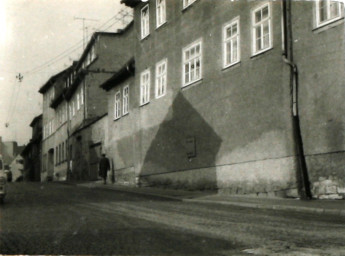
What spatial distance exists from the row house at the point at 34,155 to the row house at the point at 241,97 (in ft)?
138

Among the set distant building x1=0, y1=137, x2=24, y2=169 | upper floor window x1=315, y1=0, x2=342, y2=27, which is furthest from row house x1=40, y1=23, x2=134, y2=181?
upper floor window x1=315, y1=0, x2=342, y2=27

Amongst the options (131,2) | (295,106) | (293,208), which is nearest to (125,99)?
(131,2)

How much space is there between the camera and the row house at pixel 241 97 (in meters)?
15.1

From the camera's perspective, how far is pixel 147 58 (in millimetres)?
26344

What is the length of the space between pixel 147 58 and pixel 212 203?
38.7 ft

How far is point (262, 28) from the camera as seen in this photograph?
17.7 m

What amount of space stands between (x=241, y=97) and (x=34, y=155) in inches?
2278

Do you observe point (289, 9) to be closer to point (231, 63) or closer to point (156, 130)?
point (231, 63)

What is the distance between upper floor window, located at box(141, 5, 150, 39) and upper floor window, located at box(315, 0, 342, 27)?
39.2 feet

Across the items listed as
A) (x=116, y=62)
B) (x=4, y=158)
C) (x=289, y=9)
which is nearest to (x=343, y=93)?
(x=289, y=9)

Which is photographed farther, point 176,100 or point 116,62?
point 116,62

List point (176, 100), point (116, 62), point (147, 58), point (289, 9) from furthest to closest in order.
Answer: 1. point (116, 62)
2. point (147, 58)
3. point (176, 100)
4. point (289, 9)

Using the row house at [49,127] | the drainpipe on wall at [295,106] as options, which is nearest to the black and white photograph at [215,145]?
the drainpipe on wall at [295,106]

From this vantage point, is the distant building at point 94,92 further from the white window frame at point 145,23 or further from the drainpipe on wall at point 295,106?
the drainpipe on wall at point 295,106
